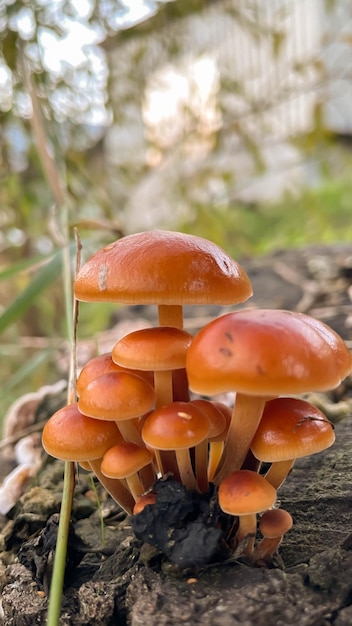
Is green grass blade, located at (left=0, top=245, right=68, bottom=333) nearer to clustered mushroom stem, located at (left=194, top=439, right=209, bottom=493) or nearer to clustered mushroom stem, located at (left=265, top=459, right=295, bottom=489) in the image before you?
clustered mushroom stem, located at (left=194, top=439, right=209, bottom=493)

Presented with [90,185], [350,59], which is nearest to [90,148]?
[90,185]

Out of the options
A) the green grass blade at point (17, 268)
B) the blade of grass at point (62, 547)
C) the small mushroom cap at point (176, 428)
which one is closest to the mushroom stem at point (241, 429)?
the small mushroom cap at point (176, 428)

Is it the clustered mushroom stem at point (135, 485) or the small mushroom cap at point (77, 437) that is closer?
the small mushroom cap at point (77, 437)

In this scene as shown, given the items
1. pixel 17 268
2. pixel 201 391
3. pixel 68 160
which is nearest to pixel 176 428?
pixel 201 391

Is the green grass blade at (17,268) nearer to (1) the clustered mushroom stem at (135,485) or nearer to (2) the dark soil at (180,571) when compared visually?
(2) the dark soil at (180,571)

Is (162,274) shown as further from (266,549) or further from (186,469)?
(266,549)
